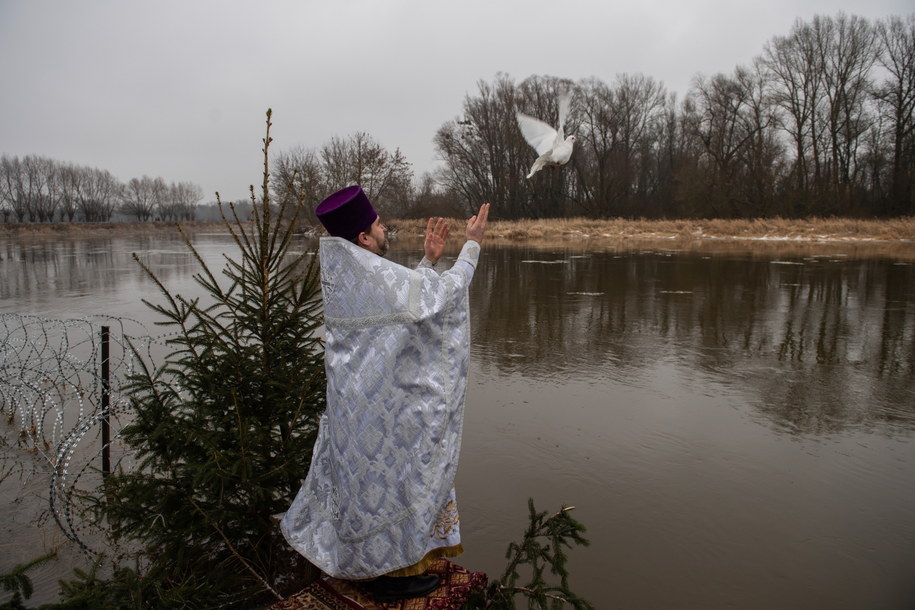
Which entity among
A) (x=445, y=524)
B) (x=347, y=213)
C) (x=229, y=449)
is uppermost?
(x=347, y=213)

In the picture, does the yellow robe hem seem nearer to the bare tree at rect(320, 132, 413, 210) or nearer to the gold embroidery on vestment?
the gold embroidery on vestment

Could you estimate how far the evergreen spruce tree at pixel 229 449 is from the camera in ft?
10.0

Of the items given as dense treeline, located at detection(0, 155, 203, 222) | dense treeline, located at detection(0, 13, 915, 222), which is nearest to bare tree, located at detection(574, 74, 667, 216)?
dense treeline, located at detection(0, 13, 915, 222)

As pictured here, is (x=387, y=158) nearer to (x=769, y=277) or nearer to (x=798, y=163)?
(x=769, y=277)

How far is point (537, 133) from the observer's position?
4512 millimetres

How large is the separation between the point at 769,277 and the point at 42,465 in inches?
710

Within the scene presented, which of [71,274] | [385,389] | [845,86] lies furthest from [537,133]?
[845,86]

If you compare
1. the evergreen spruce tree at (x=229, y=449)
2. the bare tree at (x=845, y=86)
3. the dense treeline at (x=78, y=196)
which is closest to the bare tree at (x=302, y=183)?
the evergreen spruce tree at (x=229, y=449)

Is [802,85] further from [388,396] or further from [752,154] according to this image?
[388,396]

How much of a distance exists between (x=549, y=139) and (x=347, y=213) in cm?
220

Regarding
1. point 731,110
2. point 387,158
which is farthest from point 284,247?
point 731,110

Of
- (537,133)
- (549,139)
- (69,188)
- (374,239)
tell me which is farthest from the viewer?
(69,188)

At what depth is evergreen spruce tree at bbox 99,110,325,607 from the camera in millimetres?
3057

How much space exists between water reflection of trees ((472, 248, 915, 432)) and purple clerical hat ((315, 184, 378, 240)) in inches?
215
